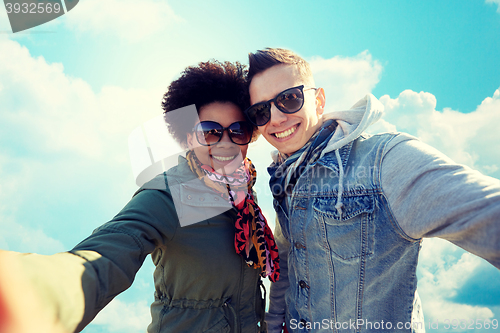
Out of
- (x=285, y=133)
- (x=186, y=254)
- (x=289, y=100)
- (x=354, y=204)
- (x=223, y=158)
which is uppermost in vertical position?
(x=289, y=100)

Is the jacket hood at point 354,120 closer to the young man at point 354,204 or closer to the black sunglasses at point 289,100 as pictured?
the young man at point 354,204

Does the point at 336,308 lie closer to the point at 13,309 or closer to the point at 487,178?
the point at 487,178

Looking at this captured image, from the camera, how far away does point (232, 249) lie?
1940 mm

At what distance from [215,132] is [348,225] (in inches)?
57.0

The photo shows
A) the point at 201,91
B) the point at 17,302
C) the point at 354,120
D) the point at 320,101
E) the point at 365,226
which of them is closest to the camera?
the point at 17,302

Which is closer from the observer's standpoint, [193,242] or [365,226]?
[365,226]

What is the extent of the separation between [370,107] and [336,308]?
1538mm

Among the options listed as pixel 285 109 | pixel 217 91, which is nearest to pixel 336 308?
pixel 285 109

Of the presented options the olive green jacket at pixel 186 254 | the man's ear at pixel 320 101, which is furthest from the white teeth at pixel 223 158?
the man's ear at pixel 320 101

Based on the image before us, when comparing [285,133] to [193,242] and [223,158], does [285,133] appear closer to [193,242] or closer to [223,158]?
[223,158]

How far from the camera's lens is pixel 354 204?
5.31 feet

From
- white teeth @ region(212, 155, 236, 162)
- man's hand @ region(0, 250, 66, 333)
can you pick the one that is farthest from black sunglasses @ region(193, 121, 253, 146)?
man's hand @ region(0, 250, 66, 333)

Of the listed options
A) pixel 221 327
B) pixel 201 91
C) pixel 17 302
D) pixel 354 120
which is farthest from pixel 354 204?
pixel 201 91

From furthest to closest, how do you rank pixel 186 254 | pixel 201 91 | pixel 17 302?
1. pixel 201 91
2. pixel 186 254
3. pixel 17 302
